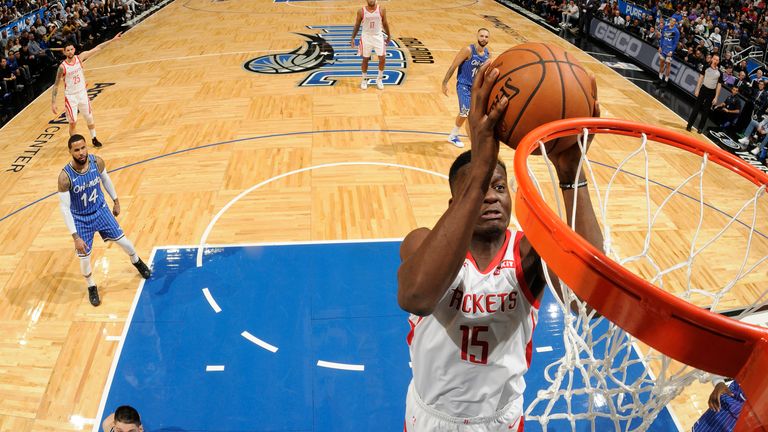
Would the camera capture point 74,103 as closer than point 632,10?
Yes

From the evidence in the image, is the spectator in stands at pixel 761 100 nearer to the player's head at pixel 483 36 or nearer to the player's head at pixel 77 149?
the player's head at pixel 483 36

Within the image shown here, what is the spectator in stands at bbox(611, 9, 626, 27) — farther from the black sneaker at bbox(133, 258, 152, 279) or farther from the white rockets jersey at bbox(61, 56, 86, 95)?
the black sneaker at bbox(133, 258, 152, 279)

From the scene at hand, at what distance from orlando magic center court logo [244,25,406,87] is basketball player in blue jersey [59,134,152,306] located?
6577 millimetres

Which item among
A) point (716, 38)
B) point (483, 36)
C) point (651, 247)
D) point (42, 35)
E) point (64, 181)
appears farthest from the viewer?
point (716, 38)

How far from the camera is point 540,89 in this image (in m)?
2.06

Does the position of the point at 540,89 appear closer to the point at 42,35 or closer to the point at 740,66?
the point at 740,66

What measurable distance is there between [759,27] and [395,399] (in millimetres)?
13787

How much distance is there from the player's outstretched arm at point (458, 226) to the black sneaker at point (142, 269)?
174 inches

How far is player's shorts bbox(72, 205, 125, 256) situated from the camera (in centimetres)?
490

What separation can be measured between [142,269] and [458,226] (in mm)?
4651

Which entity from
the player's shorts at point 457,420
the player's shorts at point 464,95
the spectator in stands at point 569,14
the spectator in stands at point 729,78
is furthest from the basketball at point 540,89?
the spectator in stands at point 569,14

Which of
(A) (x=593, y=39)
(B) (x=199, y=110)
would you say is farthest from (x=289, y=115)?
(A) (x=593, y=39)

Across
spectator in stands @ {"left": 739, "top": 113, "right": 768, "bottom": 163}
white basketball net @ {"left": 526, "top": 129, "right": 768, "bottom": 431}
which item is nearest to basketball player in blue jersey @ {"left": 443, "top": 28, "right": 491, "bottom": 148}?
white basketball net @ {"left": 526, "top": 129, "right": 768, "bottom": 431}

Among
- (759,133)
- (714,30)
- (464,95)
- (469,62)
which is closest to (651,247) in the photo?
(464,95)
